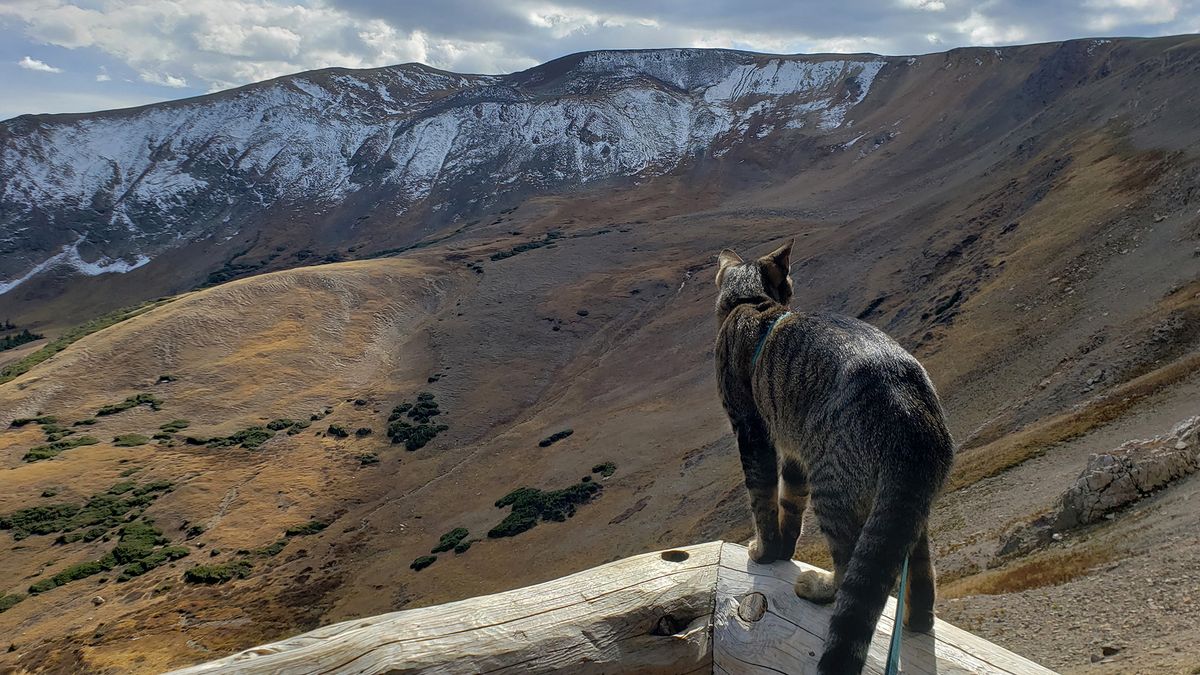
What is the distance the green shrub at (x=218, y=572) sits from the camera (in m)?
35.1

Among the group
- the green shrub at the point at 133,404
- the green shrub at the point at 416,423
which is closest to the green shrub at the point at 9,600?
the green shrub at the point at 416,423

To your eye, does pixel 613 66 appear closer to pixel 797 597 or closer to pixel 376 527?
pixel 376 527

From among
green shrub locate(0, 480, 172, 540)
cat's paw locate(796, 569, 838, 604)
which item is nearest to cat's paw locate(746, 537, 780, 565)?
cat's paw locate(796, 569, 838, 604)

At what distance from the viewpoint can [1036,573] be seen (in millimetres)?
13539

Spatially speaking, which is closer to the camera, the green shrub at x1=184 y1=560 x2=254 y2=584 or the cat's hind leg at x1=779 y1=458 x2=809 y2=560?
the cat's hind leg at x1=779 y1=458 x2=809 y2=560

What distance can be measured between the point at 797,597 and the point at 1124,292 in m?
31.1


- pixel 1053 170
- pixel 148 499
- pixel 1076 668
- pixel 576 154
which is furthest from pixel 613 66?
pixel 1076 668

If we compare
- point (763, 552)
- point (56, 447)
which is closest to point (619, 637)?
point (763, 552)

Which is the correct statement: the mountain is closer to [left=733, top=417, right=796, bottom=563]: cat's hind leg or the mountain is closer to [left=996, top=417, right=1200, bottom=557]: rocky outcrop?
[left=996, top=417, right=1200, bottom=557]: rocky outcrop

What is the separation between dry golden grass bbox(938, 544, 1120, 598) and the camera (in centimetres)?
1289

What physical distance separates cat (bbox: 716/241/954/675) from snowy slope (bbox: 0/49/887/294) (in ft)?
454

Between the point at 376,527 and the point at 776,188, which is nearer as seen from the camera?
the point at 376,527

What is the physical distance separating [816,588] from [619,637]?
1.43m

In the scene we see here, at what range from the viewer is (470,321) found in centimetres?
7388
